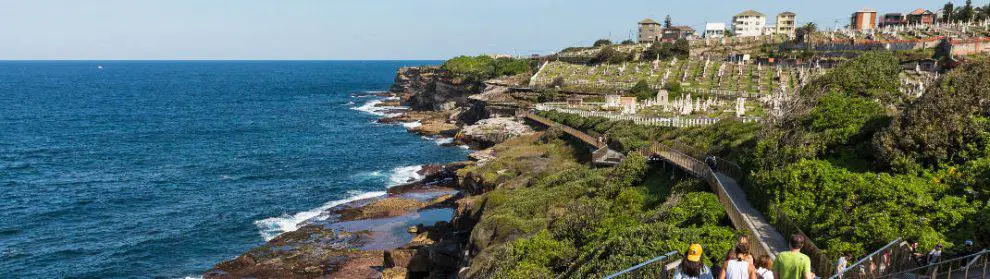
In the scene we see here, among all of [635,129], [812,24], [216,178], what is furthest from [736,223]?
[812,24]

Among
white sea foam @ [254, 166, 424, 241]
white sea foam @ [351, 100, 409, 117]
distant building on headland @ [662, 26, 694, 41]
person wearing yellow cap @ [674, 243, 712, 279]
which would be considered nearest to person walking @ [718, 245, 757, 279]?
person wearing yellow cap @ [674, 243, 712, 279]

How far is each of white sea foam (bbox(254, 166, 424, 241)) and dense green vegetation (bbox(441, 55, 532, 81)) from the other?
53.6 metres

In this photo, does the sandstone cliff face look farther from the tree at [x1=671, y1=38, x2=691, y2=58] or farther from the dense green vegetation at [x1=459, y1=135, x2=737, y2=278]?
the dense green vegetation at [x1=459, y1=135, x2=737, y2=278]

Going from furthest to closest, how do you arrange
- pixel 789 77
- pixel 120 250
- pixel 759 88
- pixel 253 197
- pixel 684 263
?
1. pixel 789 77
2. pixel 759 88
3. pixel 253 197
4. pixel 120 250
5. pixel 684 263

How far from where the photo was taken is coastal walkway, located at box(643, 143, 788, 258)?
1846 centimetres

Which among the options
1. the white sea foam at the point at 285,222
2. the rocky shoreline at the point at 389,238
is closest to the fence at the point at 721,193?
the rocky shoreline at the point at 389,238

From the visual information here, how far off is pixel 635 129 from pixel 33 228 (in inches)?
1514

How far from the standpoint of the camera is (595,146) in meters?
45.8

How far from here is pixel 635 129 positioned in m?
46.9

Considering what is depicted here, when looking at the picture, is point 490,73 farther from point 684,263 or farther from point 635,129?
point 684,263

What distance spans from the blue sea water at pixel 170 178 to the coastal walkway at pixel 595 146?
9.30 meters

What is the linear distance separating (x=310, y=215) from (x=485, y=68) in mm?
78145

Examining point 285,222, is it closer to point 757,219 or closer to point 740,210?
point 740,210

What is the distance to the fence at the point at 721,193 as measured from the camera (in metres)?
17.8
